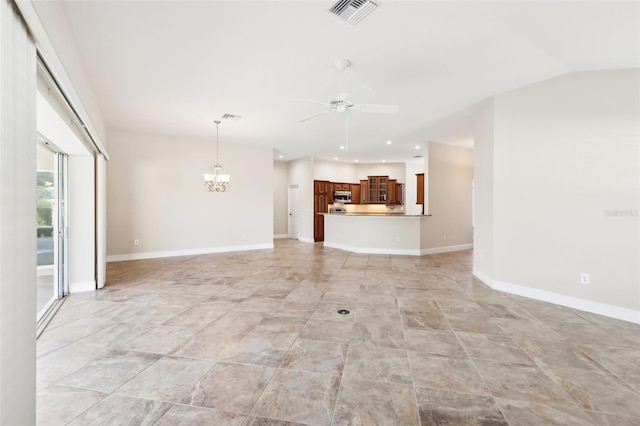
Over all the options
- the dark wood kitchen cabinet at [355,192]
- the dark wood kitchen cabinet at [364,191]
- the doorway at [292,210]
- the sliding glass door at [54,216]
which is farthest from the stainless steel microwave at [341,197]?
the sliding glass door at [54,216]

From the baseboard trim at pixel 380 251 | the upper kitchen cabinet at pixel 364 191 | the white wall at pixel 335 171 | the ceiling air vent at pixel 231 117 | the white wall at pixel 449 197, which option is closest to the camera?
the ceiling air vent at pixel 231 117

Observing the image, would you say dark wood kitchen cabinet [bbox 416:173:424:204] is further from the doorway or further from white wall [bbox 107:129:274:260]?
white wall [bbox 107:129:274:260]

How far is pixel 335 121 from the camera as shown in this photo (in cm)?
577

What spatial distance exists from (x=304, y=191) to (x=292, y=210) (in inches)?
46.9

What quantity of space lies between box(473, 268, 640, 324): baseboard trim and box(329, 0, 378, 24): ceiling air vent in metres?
4.13

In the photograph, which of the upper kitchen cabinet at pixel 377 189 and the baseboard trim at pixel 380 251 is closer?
the baseboard trim at pixel 380 251

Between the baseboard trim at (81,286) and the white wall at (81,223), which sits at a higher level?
the white wall at (81,223)

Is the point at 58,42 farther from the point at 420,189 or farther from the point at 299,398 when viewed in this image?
the point at 420,189

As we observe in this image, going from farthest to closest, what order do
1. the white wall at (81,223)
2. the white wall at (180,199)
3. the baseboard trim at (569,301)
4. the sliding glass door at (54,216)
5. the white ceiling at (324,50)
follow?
the white wall at (180,199) < the white wall at (81,223) < the sliding glass door at (54,216) < the baseboard trim at (569,301) < the white ceiling at (324,50)

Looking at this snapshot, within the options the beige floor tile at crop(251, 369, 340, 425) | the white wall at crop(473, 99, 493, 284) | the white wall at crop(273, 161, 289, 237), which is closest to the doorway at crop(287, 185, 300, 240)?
the white wall at crop(273, 161, 289, 237)

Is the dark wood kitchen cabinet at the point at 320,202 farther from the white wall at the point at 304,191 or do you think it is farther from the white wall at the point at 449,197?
the white wall at the point at 449,197

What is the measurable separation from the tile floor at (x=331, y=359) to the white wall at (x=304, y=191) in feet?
18.0

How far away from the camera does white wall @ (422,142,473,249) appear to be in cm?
762

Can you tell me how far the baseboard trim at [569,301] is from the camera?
10.8ft
